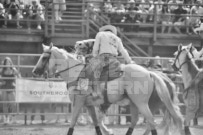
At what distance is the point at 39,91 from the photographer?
1669 cm

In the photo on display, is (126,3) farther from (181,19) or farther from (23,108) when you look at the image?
(23,108)

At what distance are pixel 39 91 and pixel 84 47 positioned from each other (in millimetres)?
3586

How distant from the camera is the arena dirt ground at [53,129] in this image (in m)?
14.9

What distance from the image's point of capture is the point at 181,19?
21.9 m

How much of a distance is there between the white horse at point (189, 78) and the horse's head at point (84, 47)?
2.09 metres

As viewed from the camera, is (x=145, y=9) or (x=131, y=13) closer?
(x=131, y=13)

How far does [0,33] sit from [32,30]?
1052 mm

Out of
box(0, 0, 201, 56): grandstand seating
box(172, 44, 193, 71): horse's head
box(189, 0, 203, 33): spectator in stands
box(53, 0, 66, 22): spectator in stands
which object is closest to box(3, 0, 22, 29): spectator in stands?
box(0, 0, 201, 56): grandstand seating

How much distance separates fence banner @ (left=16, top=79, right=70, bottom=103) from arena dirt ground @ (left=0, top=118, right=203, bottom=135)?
703mm

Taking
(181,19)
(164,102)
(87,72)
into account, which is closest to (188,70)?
(164,102)

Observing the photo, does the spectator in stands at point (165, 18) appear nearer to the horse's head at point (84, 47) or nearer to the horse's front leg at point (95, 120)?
the horse's head at point (84, 47)

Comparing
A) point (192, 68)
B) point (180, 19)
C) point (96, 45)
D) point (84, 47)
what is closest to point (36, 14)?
point (180, 19)

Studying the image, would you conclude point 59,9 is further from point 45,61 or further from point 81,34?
point 45,61

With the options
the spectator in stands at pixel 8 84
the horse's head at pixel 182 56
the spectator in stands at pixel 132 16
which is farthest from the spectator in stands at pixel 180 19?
the horse's head at pixel 182 56
